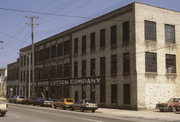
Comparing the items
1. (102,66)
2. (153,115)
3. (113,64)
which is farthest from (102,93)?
(153,115)

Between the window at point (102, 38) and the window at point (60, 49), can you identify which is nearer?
the window at point (102, 38)

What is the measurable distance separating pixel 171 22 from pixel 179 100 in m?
11.2

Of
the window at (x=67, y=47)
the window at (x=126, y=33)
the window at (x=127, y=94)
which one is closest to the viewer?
the window at (x=127, y=94)

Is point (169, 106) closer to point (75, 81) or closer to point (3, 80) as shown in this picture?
point (75, 81)

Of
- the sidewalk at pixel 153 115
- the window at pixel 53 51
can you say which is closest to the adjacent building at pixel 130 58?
the sidewalk at pixel 153 115

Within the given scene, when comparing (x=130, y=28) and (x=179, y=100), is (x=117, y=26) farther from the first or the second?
(x=179, y=100)

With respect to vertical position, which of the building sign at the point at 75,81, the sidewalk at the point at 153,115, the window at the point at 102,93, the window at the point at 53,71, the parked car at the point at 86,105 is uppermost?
the window at the point at 53,71

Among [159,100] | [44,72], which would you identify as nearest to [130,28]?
[159,100]

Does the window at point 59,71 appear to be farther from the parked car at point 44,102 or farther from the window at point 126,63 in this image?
the window at point 126,63

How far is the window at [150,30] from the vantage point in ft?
121

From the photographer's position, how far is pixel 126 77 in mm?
36906

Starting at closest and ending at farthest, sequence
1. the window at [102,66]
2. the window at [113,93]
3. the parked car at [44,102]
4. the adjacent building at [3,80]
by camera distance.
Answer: the window at [113,93] → the window at [102,66] → the parked car at [44,102] → the adjacent building at [3,80]

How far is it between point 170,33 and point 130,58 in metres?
7.10

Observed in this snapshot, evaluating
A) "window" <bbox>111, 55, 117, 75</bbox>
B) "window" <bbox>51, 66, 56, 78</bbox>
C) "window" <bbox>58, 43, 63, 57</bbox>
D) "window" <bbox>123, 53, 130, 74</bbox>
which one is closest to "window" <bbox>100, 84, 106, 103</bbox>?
"window" <bbox>111, 55, 117, 75</bbox>
